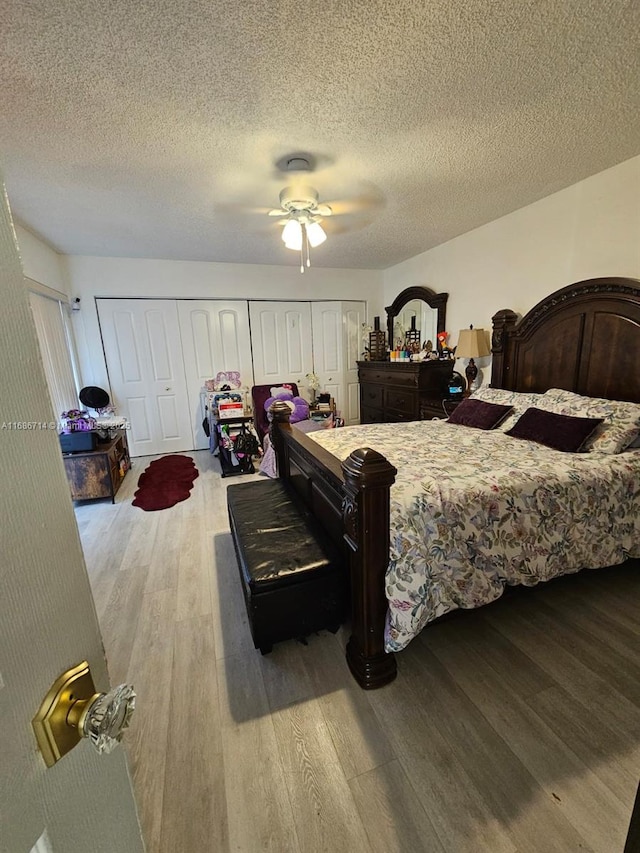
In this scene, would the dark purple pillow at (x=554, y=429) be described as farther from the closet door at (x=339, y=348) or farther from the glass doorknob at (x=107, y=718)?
the closet door at (x=339, y=348)

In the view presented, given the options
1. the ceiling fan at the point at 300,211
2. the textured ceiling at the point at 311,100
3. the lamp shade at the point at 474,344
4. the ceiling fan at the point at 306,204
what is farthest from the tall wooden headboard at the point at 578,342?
the ceiling fan at the point at 300,211

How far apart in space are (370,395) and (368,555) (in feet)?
12.6

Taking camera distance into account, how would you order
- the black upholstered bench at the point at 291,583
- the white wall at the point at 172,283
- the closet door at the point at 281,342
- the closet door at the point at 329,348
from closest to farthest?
the black upholstered bench at the point at 291,583, the white wall at the point at 172,283, the closet door at the point at 281,342, the closet door at the point at 329,348

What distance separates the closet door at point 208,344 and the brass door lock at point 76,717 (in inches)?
190

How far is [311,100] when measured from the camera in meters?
1.68

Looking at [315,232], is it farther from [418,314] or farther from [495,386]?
[418,314]

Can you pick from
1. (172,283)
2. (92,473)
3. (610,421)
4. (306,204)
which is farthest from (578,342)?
(172,283)

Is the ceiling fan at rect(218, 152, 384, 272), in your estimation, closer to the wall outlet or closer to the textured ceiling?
the textured ceiling

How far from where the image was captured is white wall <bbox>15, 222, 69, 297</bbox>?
3.24 m

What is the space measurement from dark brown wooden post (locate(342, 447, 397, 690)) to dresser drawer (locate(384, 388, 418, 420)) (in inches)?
114

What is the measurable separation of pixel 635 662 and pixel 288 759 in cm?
152

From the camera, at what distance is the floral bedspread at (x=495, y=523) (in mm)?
1466

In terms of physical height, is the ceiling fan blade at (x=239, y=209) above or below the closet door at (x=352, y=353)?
above

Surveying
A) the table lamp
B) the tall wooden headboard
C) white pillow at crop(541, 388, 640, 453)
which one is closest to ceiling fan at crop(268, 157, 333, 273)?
the table lamp
